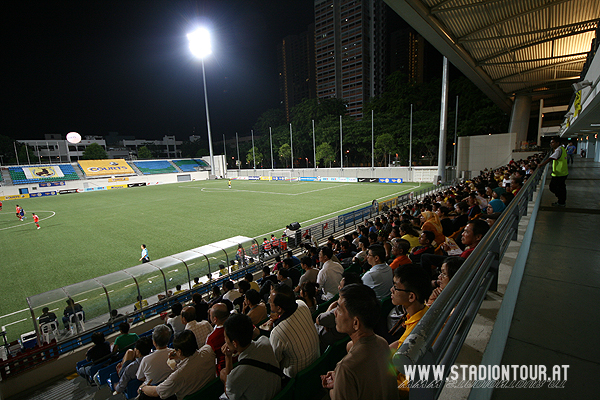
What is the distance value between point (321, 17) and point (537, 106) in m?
82.7

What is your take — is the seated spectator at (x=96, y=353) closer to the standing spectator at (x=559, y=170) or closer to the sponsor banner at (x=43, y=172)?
the standing spectator at (x=559, y=170)

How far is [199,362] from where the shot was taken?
9.76 feet

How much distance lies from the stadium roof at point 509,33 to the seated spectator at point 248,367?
1351 cm

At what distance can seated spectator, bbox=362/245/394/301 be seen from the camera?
4.04 meters

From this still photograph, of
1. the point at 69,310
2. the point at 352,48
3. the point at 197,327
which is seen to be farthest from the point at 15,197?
the point at 352,48

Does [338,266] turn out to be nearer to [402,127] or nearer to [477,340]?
[477,340]

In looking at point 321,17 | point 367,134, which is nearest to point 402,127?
point 367,134

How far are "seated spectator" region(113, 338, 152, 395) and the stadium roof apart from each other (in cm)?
1394

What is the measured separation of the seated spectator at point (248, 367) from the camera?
2.43 meters

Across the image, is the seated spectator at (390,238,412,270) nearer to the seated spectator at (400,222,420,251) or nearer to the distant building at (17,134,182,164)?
the seated spectator at (400,222,420,251)

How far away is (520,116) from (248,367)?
36.2 meters

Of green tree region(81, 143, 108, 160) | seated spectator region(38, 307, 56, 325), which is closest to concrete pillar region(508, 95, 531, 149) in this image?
seated spectator region(38, 307, 56, 325)

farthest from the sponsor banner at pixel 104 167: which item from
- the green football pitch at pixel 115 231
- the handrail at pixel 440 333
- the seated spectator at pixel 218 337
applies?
the handrail at pixel 440 333

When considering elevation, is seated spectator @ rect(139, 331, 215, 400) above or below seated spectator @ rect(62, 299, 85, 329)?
above
